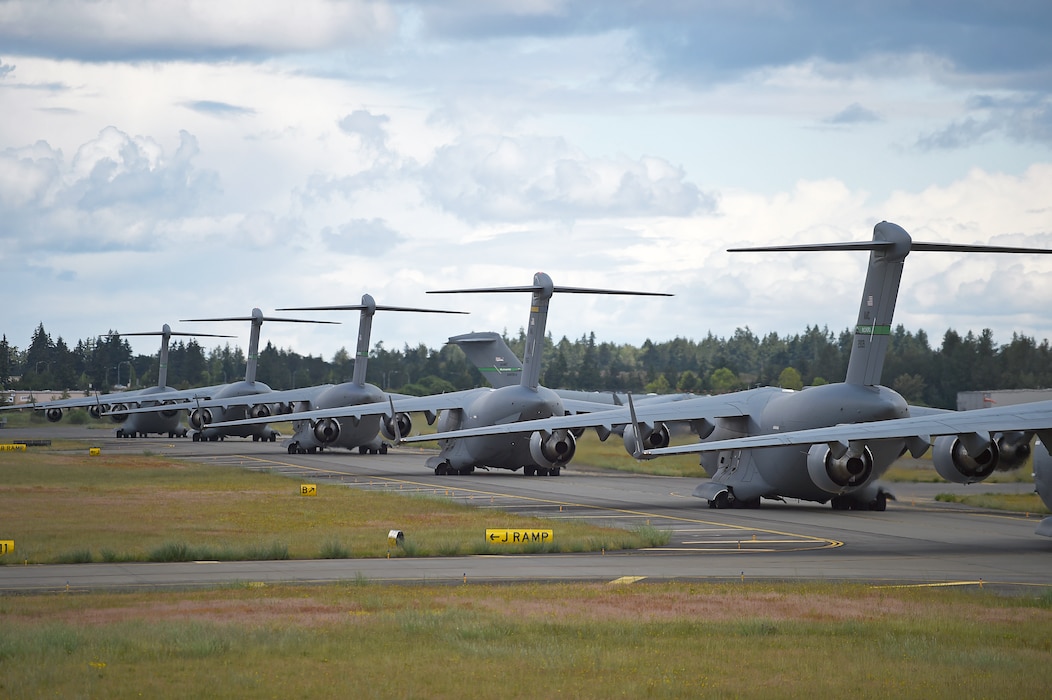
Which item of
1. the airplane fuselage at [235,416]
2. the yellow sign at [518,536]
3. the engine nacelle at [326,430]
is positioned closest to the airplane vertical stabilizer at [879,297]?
the yellow sign at [518,536]

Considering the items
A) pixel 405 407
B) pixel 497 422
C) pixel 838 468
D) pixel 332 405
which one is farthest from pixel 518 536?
pixel 332 405

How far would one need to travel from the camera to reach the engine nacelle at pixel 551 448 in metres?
46.0

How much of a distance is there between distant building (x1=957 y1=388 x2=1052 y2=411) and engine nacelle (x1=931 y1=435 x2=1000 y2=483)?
30908 millimetres

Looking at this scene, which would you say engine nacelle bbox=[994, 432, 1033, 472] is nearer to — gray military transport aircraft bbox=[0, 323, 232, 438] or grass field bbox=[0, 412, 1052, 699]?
grass field bbox=[0, 412, 1052, 699]

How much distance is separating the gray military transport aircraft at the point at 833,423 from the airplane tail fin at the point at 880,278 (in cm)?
3

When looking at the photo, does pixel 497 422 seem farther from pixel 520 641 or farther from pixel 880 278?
pixel 520 641

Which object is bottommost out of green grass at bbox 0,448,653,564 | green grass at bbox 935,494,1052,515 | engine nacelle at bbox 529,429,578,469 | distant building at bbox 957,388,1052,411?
green grass at bbox 0,448,653,564

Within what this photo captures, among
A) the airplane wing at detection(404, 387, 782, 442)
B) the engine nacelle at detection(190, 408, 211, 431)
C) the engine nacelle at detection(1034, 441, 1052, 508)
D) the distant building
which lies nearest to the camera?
the engine nacelle at detection(1034, 441, 1052, 508)

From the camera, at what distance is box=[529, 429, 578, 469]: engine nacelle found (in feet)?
151

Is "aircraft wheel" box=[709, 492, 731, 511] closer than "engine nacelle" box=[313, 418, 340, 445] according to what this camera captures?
Yes

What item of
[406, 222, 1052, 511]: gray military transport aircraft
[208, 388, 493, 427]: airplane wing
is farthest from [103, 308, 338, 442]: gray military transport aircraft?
[406, 222, 1052, 511]: gray military transport aircraft

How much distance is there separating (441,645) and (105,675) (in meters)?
4.09

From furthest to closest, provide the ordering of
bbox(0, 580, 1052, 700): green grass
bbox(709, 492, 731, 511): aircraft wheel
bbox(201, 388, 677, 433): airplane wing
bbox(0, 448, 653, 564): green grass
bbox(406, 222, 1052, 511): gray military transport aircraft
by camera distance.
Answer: bbox(201, 388, 677, 433): airplane wing → bbox(709, 492, 731, 511): aircraft wheel → bbox(406, 222, 1052, 511): gray military transport aircraft → bbox(0, 448, 653, 564): green grass → bbox(0, 580, 1052, 700): green grass

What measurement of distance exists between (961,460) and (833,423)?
195 inches
